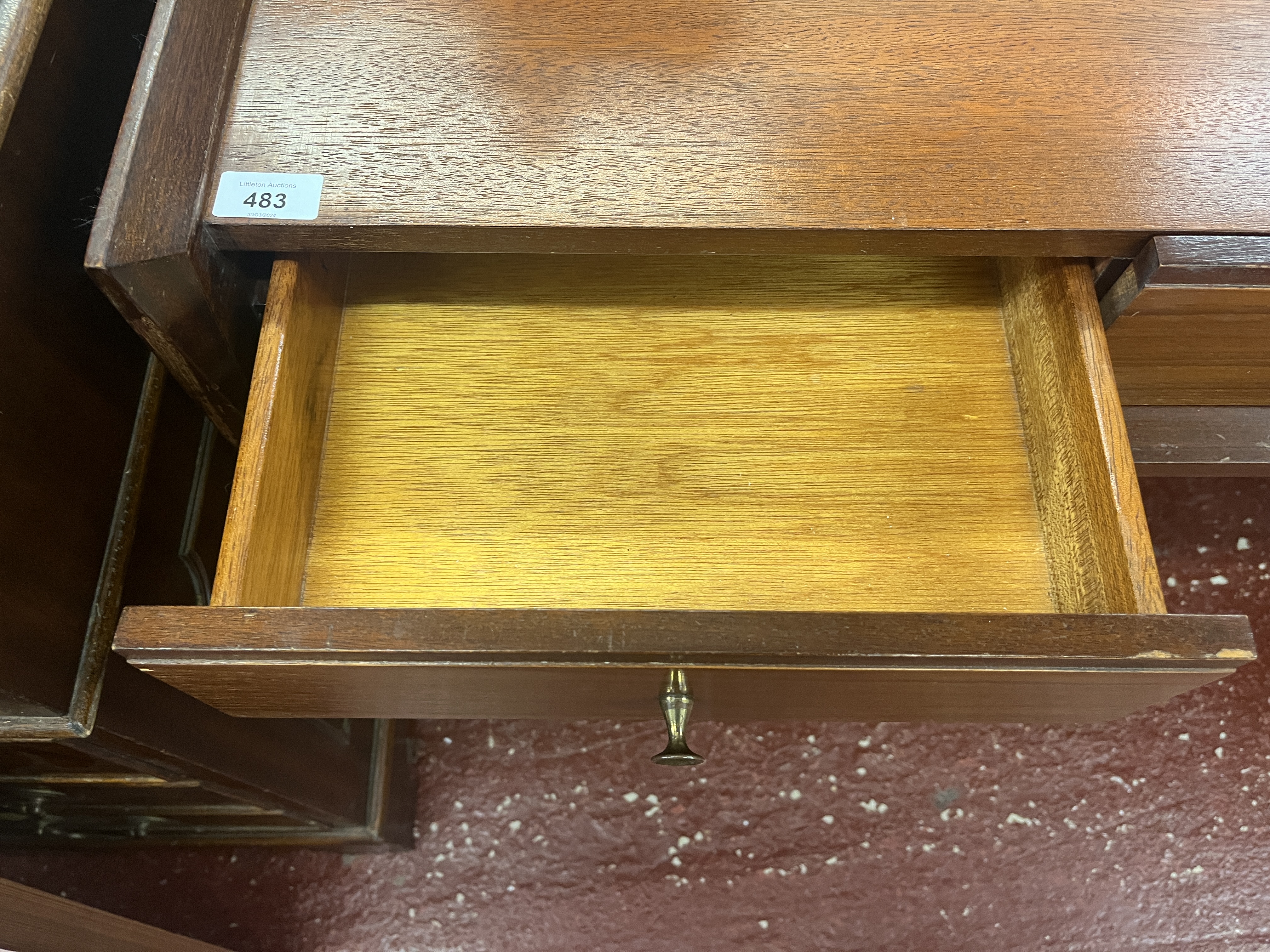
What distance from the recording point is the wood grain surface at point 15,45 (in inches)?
21.3

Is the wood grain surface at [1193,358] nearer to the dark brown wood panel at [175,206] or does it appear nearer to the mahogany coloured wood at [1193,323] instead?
the mahogany coloured wood at [1193,323]

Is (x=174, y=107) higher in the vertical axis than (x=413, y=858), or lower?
higher

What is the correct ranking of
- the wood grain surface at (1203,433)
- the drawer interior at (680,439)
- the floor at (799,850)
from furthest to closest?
the floor at (799,850), the wood grain surface at (1203,433), the drawer interior at (680,439)

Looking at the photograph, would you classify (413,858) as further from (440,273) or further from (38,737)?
(440,273)

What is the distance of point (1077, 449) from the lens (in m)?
0.60

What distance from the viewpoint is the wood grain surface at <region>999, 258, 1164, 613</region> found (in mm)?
545

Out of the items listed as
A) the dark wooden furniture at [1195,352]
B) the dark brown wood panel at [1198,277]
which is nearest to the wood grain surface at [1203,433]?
the dark wooden furniture at [1195,352]

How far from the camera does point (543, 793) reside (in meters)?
1.12

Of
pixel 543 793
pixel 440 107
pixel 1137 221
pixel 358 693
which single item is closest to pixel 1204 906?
pixel 543 793

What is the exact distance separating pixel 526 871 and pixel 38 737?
621 mm

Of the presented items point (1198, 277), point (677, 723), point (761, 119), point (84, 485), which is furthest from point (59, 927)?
point (1198, 277)

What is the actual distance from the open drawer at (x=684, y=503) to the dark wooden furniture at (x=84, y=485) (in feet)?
0.42

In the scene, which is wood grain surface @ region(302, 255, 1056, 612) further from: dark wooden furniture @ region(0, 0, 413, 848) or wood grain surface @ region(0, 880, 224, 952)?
wood grain surface @ region(0, 880, 224, 952)

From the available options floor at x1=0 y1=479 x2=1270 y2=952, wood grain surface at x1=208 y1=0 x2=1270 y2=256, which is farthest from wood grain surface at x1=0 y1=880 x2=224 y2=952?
wood grain surface at x1=208 y1=0 x2=1270 y2=256
